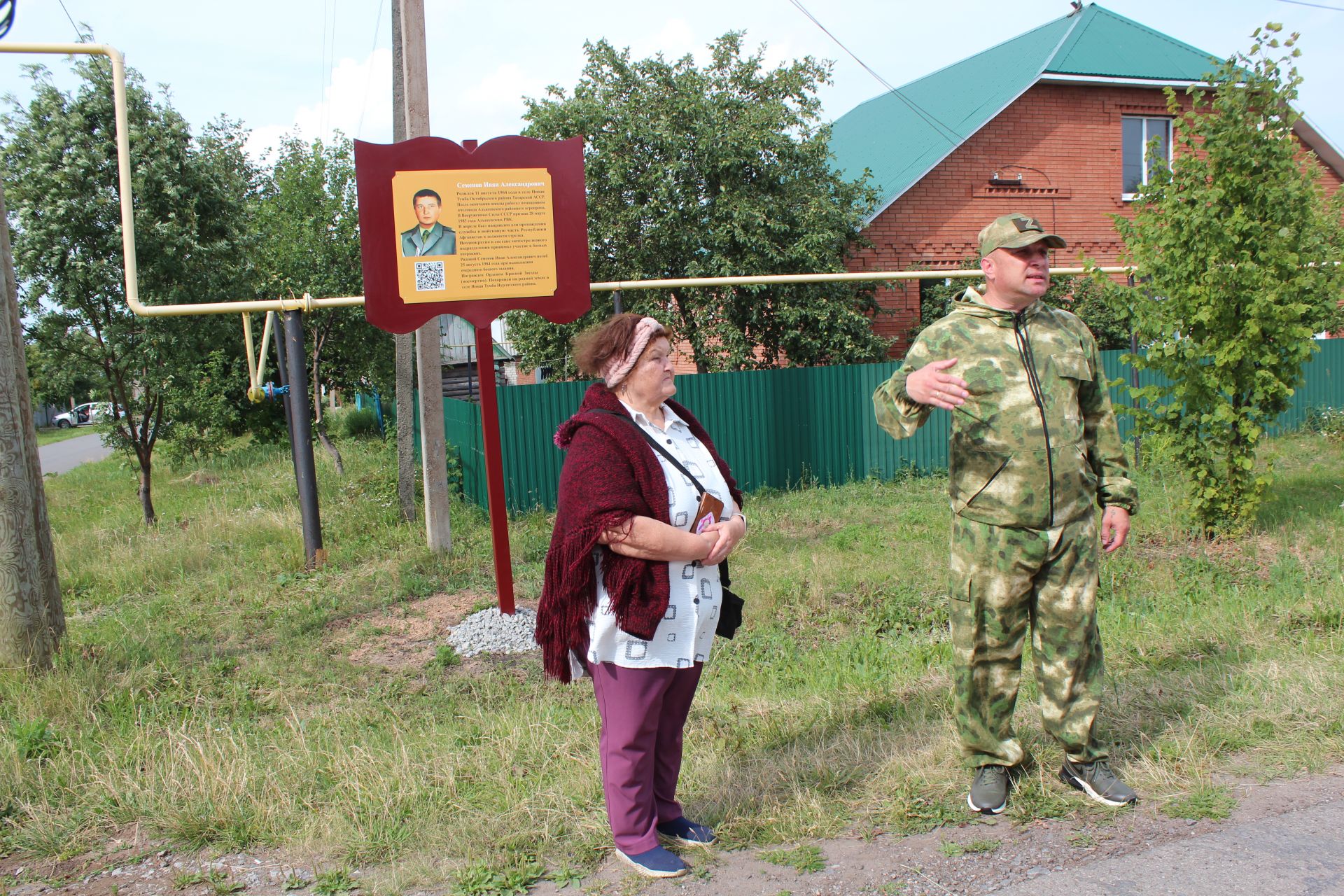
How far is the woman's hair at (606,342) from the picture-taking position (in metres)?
2.82

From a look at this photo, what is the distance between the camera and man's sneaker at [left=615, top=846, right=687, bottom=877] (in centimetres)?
277

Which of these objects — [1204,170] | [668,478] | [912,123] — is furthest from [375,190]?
[912,123]

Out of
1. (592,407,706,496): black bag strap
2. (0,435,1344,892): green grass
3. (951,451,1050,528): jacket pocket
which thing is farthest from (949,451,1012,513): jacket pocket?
(0,435,1344,892): green grass

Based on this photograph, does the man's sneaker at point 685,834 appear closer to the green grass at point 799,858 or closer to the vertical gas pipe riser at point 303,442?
the green grass at point 799,858

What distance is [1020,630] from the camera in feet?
10.2

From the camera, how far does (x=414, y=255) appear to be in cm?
Answer: 577

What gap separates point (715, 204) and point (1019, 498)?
10.6m

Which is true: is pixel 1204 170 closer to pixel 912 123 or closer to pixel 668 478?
pixel 668 478

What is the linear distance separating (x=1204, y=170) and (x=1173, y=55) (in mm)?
12750

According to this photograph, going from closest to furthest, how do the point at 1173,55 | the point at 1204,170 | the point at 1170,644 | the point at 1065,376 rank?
the point at 1065,376
the point at 1170,644
the point at 1204,170
the point at 1173,55

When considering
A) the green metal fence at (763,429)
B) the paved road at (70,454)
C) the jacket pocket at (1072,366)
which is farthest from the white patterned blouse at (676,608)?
the paved road at (70,454)

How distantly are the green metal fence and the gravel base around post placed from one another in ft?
12.5

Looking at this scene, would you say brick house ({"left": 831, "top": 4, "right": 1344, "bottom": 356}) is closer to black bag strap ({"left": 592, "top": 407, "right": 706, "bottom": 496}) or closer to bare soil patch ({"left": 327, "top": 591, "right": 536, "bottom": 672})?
bare soil patch ({"left": 327, "top": 591, "right": 536, "bottom": 672})

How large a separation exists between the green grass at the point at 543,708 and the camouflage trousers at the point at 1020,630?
0.79 ft
